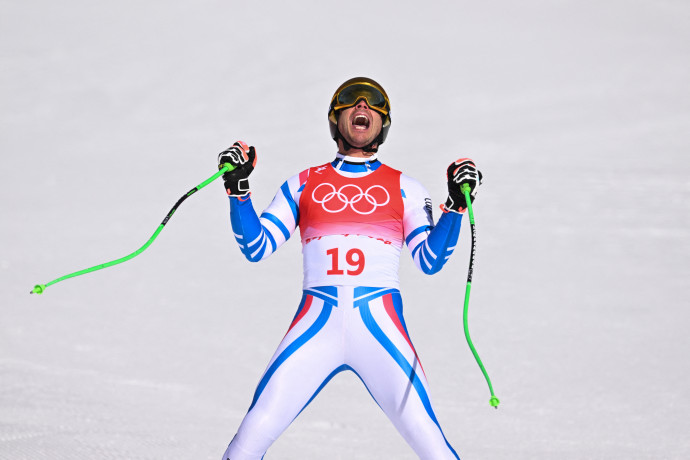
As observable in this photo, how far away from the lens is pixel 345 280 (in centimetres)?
420

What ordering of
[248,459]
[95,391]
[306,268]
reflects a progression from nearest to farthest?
[248,459] < [306,268] < [95,391]

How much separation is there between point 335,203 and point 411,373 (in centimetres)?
82

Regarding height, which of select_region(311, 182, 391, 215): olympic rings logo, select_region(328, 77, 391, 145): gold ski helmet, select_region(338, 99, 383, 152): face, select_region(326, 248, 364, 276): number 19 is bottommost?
select_region(326, 248, 364, 276): number 19

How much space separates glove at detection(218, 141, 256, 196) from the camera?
13.3ft

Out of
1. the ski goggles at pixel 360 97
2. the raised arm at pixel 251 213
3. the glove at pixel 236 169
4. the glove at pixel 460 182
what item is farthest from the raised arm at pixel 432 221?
the glove at pixel 236 169

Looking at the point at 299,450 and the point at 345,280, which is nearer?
the point at 345,280

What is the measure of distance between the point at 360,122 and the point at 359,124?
0.01 m

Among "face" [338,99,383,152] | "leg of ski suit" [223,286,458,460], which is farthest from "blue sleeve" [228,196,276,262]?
"face" [338,99,383,152]

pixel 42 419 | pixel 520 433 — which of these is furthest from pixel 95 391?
pixel 520 433

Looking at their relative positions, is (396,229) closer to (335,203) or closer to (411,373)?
(335,203)

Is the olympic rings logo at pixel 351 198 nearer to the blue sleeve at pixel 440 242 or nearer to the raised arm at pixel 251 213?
the raised arm at pixel 251 213

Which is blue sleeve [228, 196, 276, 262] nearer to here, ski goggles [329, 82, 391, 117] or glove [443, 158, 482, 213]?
ski goggles [329, 82, 391, 117]

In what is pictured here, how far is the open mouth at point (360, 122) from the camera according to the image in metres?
4.48

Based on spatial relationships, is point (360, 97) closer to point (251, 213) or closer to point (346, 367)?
point (251, 213)
